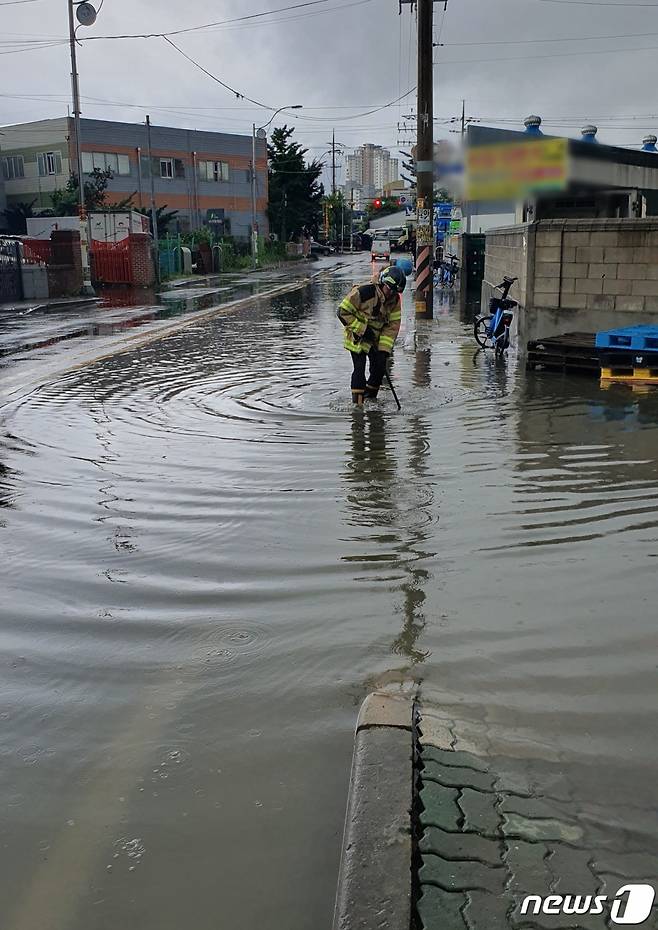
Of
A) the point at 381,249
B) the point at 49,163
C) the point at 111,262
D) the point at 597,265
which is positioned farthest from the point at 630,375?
the point at 49,163

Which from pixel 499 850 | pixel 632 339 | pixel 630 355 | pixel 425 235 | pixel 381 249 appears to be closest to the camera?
pixel 499 850

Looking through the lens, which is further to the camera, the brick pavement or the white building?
the white building

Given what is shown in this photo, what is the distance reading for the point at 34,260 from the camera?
29.0m

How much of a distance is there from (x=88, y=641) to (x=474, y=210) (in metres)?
36.5

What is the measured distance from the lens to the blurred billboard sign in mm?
11133

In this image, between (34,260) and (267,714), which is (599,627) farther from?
(34,260)

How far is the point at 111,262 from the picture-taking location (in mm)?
32906

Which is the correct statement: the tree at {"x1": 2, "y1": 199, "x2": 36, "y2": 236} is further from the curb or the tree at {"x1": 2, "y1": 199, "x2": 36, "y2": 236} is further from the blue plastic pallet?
the curb

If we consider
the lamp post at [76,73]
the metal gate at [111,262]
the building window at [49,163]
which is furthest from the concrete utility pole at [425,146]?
the building window at [49,163]

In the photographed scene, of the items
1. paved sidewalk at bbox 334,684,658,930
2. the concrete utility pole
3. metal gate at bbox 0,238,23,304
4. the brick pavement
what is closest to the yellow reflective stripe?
paved sidewalk at bbox 334,684,658,930

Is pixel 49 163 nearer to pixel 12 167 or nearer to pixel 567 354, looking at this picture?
pixel 12 167

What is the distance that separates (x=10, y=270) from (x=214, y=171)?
41.0 m

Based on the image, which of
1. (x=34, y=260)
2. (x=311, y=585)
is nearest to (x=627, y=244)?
(x=311, y=585)

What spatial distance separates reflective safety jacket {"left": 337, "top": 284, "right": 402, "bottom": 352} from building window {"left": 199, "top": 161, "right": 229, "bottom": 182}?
58560mm
